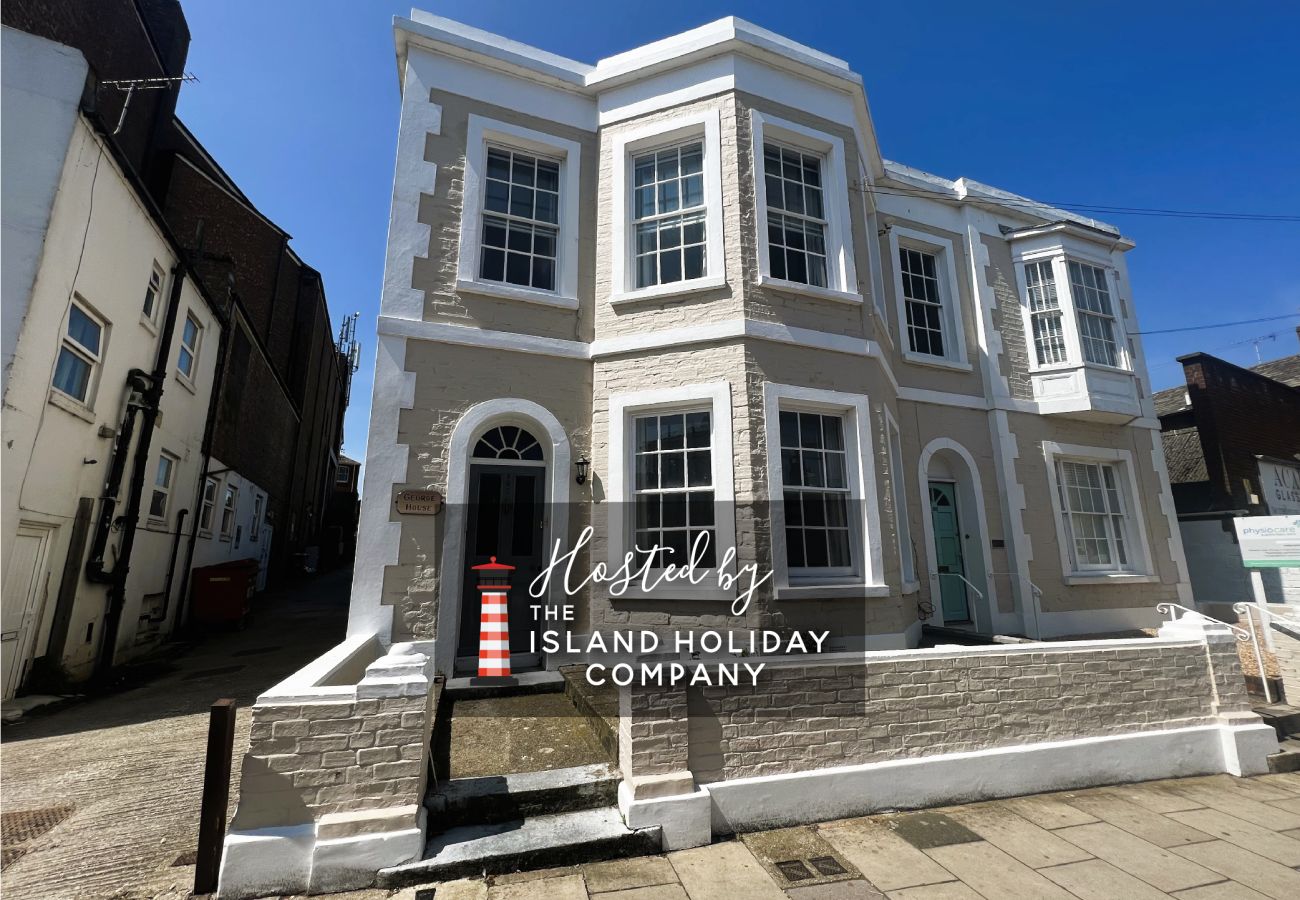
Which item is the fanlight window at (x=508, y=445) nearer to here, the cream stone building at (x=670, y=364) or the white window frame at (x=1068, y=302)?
the cream stone building at (x=670, y=364)

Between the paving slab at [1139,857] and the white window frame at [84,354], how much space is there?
10921 mm

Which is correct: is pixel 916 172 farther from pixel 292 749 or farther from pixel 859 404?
pixel 292 749

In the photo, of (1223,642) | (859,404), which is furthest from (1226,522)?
(859,404)

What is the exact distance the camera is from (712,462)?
6.64 meters

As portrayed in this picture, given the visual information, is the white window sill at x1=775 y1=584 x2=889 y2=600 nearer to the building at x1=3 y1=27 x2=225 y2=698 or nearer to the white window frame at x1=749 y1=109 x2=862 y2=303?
the white window frame at x1=749 y1=109 x2=862 y2=303

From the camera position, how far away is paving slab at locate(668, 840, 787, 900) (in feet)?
10.8

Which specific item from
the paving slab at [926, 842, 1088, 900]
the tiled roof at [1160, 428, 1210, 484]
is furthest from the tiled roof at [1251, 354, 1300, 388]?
the paving slab at [926, 842, 1088, 900]

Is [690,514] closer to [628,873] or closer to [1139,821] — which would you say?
[628,873]

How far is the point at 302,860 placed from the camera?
3.31m

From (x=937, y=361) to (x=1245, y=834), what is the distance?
7.10m

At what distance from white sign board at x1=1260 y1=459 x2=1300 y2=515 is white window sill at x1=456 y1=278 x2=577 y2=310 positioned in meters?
16.2

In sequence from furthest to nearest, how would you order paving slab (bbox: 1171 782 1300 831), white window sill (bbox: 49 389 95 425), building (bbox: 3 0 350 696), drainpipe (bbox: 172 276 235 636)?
drainpipe (bbox: 172 276 235 636) < white window sill (bbox: 49 389 95 425) < building (bbox: 3 0 350 696) < paving slab (bbox: 1171 782 1300 831)

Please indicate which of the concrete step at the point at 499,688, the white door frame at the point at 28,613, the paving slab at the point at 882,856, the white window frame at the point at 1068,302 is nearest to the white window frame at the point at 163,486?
the white door frame at the point at 28,613

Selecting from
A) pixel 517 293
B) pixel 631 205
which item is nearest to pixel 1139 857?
pixel 517 293
